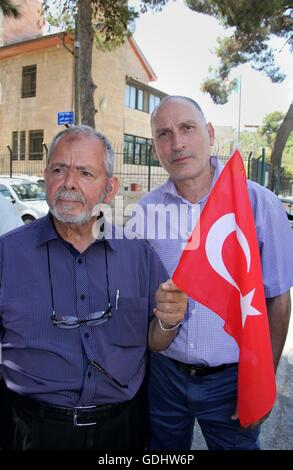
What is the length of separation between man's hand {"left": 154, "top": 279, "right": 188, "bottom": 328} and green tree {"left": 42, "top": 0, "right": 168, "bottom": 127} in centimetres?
1041

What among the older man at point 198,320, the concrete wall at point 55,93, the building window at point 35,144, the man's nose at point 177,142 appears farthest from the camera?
the building window at point 35,144

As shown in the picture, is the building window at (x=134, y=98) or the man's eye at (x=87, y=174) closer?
the man's eye at (x=87, y=174)

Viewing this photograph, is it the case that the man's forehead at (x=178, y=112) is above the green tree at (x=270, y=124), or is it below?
below

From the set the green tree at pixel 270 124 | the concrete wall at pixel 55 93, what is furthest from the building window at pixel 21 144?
the green tree at pixel 270 124

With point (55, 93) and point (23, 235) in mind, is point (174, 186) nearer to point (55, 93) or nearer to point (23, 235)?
point (23, 235)

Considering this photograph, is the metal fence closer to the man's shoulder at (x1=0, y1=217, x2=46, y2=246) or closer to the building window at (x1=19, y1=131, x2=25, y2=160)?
the building window at (x1=19, y1=131, x2=25, y2=160)

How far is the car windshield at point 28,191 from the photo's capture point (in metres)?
12.2

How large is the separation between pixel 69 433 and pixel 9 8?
13416 millimetres

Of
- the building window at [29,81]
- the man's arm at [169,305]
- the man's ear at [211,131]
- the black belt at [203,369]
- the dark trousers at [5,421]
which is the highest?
the building window at [29,81]

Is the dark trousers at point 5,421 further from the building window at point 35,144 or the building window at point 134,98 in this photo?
the building window at point 134,98

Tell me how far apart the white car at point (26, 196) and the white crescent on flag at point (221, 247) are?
10.2m

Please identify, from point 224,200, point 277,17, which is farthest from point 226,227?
point 277,17

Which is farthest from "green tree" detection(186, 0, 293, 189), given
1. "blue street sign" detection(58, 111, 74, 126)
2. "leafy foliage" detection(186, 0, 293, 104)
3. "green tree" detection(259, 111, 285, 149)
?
"green tree" detection(259, 111, 285, 149)

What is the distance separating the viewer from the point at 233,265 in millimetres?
1760
